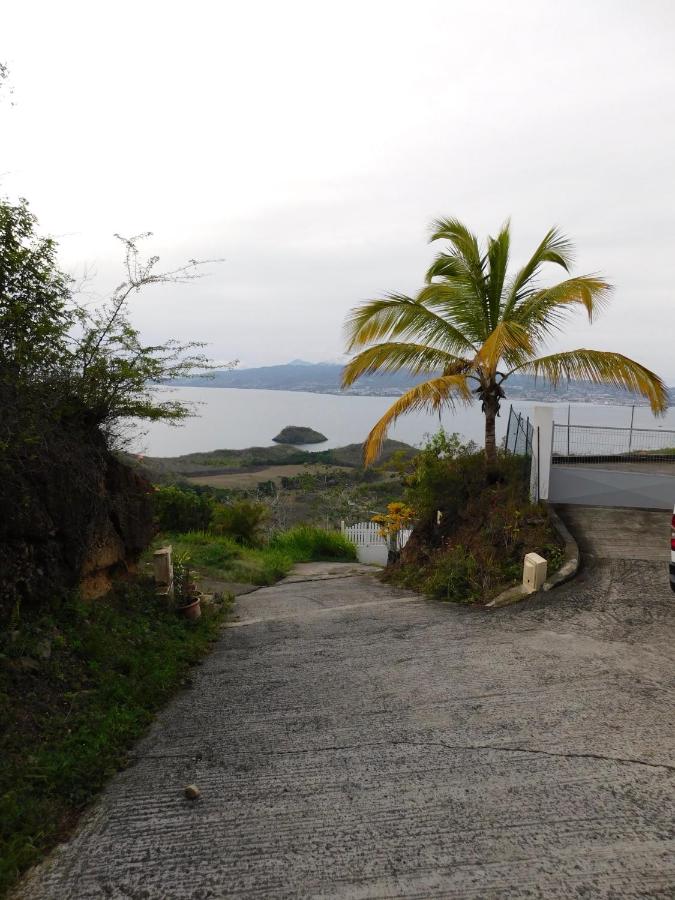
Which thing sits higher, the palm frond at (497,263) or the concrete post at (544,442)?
the palm frond at (497,263)

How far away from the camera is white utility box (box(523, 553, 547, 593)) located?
23.2 feet

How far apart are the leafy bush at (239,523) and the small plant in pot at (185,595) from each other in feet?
28.3

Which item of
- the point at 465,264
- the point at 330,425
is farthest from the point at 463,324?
the point at 330,425

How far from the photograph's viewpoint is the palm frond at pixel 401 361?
971cm

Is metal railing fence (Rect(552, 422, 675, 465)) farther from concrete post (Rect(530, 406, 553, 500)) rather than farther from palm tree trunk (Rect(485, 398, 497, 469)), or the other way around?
palm tree trunk (Rect(485, 398, 497, 469))

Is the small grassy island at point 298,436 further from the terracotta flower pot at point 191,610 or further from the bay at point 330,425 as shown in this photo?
the terracotta flower pot at point 191,610

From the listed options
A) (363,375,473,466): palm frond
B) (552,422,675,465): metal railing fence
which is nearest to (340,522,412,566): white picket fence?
(552,422,675,465): metal railing fence

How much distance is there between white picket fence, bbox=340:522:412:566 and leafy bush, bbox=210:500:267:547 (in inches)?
144

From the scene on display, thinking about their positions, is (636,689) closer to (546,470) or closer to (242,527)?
(546,470)

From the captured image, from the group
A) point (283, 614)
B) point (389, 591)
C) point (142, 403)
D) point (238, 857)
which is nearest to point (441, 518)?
point (389, 591)

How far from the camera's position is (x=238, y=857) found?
9.01ft

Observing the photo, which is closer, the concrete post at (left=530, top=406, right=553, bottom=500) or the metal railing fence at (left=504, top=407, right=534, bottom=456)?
the metal railing fence at (left=504, top=407, right=534, bottom=456)

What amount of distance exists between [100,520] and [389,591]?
482 cm

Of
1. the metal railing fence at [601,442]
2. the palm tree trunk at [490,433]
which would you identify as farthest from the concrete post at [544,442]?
the metal railing fence at [601,442]
